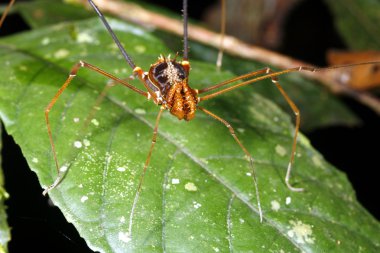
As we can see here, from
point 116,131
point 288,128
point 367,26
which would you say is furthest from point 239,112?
→ point 367,26

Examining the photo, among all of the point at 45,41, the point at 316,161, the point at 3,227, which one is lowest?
the point at 3,227

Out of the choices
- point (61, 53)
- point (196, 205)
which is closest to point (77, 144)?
point (196, 205)

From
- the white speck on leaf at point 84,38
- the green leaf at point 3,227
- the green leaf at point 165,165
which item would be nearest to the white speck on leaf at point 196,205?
the green leaf at point 165,165

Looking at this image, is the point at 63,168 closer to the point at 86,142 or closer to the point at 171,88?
the point at 86,142

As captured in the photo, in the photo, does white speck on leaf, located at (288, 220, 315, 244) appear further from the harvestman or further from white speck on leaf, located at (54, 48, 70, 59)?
white speck on leaf, located at (54, 48, 70, 59)

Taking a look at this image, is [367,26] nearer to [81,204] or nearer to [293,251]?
[293,251]

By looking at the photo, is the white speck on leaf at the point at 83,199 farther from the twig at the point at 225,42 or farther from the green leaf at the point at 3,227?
the twig at the point at 225,42
